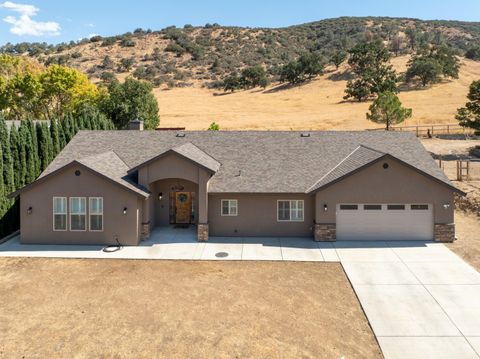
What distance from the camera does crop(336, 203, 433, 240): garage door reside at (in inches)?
727

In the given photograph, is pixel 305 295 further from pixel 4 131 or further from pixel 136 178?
pixel 4 131

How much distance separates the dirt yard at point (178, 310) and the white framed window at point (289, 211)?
12.8 ft

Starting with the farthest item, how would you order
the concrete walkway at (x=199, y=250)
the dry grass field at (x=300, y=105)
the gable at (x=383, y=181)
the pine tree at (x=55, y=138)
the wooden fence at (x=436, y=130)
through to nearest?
the dry grass field at (x=300, y=105), the wooden fence at (x=436, y=130), the pine tree at (x=55, y=138), the gable at (x=383, y=181), the concrete walkway at (x=199, y=250)

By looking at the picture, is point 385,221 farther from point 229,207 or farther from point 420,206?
point 229,207

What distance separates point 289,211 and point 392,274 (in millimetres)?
6218

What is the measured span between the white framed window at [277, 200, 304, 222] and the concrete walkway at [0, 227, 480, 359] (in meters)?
1.13

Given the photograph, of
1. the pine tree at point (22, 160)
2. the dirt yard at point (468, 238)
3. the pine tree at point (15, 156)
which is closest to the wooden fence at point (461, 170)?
the dirt yard at point (468, 238)

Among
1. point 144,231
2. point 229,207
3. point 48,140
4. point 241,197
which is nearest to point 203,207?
point 229,207

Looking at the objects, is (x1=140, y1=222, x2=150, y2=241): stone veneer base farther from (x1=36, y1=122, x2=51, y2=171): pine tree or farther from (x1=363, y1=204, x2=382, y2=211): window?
(x1=363, y1=204, x2=382, y2=211): window

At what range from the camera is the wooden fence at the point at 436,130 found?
47131 mm

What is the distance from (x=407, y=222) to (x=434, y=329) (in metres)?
8.71

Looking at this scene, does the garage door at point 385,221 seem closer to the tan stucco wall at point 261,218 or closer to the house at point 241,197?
the house at point 241,197

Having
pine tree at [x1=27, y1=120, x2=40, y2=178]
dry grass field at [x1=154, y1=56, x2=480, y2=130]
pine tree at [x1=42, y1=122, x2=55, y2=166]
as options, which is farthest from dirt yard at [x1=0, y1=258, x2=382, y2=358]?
dry grass field at [x1=154, y1=56, x2=480, y2=130]

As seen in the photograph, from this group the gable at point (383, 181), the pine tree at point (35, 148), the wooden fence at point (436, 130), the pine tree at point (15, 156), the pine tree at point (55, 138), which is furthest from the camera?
the wooden fence at point (436, 130)
